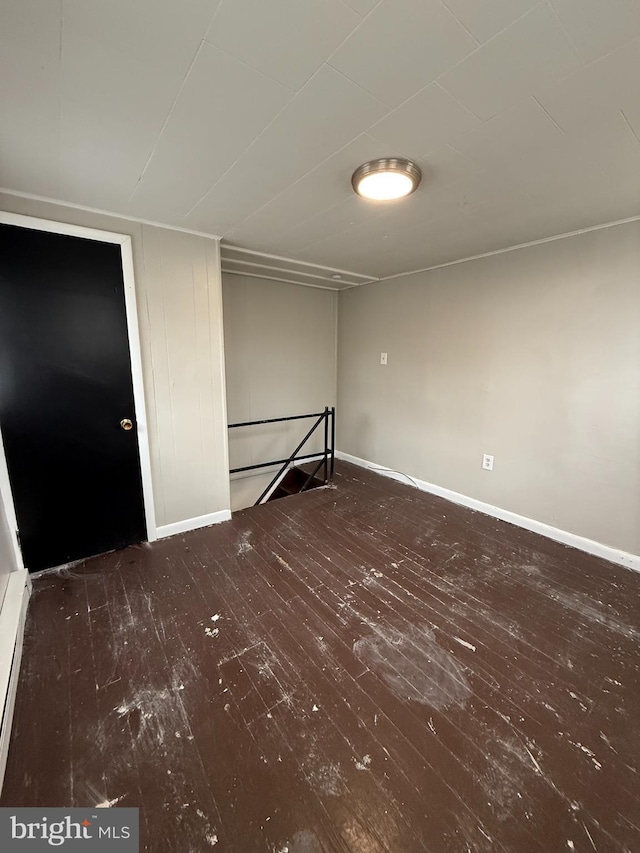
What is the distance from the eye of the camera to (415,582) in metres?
2.14

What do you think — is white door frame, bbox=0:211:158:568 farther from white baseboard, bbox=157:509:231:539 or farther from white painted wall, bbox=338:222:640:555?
white painted wall, bbox=338:222:640:555

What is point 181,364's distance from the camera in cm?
253

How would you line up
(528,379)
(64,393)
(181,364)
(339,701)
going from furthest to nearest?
(528,379)
(181,364)
(64,393)
(339,701)

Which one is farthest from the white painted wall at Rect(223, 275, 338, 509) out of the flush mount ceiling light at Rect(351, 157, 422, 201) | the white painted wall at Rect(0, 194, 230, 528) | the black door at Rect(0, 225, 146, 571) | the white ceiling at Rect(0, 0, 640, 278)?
the flush mount ceiling light at Rect(351, 157, 422, 201)

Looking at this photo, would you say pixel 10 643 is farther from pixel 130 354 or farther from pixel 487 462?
pixel 487 462

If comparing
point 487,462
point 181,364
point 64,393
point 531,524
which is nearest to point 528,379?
point 487,462

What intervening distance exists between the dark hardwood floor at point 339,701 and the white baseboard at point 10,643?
6cm

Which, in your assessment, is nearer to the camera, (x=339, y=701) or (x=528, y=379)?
(x=339, y=701)

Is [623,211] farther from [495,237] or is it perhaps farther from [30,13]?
[30,13]

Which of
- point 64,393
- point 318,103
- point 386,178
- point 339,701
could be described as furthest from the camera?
point 64,393

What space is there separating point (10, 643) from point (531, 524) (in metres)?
3.35

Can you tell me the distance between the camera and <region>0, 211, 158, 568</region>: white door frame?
1956 millimetres

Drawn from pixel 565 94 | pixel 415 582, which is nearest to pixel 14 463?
pixel 415 582

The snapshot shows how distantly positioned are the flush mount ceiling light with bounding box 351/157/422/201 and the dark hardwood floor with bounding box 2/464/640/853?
221 cm
